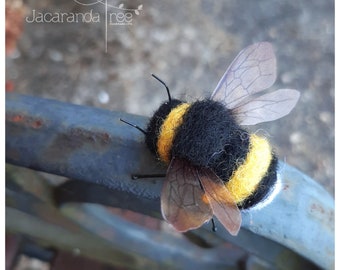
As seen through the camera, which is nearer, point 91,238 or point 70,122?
point 70,122

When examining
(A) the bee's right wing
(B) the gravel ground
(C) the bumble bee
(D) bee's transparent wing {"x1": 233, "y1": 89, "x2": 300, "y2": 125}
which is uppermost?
(D) bee's transparent wing {"x1": 233, "y1": 89, "x2": 300, "y2": 125}

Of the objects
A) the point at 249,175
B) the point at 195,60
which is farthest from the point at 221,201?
the point at 195,60

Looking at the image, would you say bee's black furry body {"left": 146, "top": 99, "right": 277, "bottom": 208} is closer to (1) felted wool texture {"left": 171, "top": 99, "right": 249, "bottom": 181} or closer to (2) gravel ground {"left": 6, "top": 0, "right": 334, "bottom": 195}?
(1) felted wool texture {"left": 171, "top": 99, "right": 249, "bottom": 181}

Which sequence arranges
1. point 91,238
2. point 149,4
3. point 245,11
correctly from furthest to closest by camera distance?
1. point 245,11
2. point 149,4
3. point 91,238

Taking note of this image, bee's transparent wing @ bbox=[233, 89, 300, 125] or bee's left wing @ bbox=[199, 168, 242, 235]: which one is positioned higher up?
bee's transparent wing @ bbox=[233, 89, 300, 125]

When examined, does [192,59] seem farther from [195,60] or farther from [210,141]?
[210,141]

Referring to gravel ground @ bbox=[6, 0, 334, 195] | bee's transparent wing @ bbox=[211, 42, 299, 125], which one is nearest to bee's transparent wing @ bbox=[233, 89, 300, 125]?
bee's transparent wing @ bbox=[211, 42, 299, 125]
